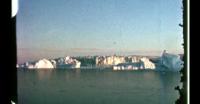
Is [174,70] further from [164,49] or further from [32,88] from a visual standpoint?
[32,88]

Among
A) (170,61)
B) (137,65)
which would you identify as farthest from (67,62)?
(170,61)

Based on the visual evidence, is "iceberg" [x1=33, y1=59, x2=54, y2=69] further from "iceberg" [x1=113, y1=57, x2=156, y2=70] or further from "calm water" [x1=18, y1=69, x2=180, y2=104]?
"iceberg" [x1=113, y1=57, x2=156, y2=70]

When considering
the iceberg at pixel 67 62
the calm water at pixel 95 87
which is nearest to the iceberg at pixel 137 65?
the calm water at pixel 95 87

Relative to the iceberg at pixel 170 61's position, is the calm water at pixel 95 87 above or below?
below

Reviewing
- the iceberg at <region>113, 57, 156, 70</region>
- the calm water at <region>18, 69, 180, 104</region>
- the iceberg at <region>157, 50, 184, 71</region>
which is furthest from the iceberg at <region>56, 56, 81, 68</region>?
the iceberg at <region>157, 50, 184, 71</region>

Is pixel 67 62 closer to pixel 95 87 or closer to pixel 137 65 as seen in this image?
pixel 95 87

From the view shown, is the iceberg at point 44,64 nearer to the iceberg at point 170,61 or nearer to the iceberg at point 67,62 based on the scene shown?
the iceberg at point 67,62

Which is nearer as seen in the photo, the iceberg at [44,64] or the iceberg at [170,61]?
the iceberg at [170,61]

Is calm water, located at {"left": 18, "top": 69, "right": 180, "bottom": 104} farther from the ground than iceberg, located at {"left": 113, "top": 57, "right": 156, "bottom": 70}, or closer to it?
closer to it

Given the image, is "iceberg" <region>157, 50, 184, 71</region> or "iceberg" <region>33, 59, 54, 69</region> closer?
"iceberg" <region>157, 50, 184, 71</region>
